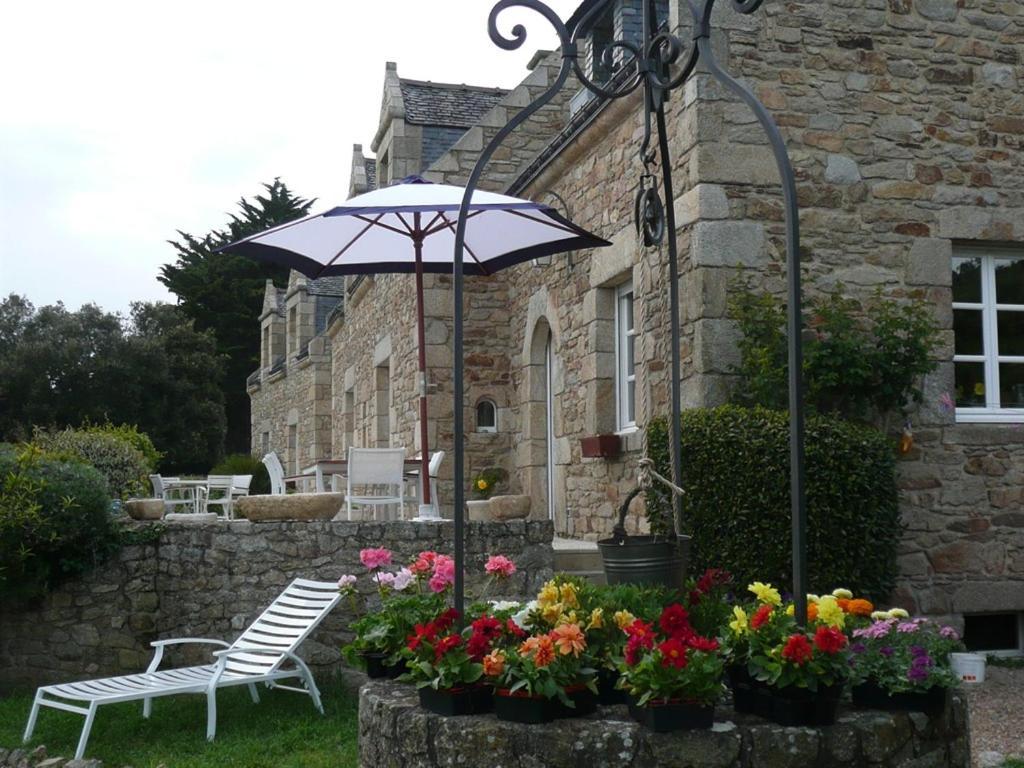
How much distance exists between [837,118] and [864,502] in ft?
8.52

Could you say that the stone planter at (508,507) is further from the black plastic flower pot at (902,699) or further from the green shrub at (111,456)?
→ the green shrub at (111,456)

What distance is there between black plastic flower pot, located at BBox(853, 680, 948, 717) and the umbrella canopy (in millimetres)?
3707

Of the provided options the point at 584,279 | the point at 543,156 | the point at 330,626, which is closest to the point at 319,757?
the point at 330,626

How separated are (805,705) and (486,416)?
824cm

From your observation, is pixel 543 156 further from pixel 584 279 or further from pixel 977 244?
pixel 977 244

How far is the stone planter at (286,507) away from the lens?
7.48m

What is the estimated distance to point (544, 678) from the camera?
3637 mm

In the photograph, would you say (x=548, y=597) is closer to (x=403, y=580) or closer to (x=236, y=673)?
(x=403, y=580)

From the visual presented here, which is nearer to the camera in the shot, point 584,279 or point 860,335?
point 860,335

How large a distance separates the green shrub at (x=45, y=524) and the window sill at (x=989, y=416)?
557cm

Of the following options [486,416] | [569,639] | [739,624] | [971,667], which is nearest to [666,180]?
[739,624]

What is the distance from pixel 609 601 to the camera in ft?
13.4

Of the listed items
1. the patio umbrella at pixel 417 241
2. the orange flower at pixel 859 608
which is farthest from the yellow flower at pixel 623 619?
the patio umbrella at pixel 417 241

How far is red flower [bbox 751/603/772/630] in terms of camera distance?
12.3ft
